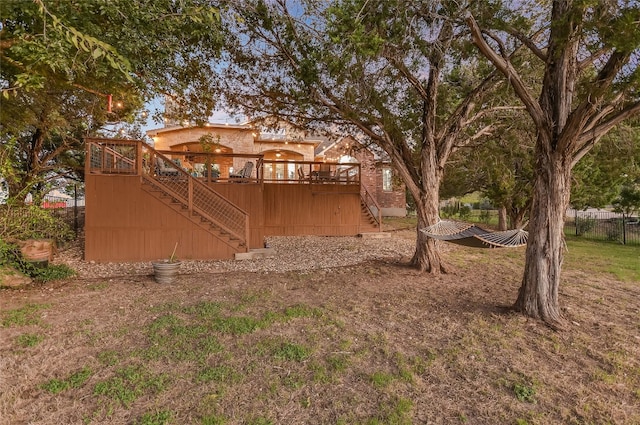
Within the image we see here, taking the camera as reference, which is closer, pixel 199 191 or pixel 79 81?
pixel 79 81

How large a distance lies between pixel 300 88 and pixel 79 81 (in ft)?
12.6

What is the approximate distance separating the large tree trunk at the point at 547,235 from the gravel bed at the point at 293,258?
401 cm

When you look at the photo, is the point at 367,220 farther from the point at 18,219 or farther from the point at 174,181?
the point at 18,219

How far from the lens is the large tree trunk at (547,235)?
4227 millimetres

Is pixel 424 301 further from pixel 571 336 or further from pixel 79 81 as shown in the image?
pixel 79 81

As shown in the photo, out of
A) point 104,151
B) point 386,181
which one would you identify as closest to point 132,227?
point 104,151

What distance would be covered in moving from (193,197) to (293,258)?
2.89 m

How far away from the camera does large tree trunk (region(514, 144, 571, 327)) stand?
423 cm

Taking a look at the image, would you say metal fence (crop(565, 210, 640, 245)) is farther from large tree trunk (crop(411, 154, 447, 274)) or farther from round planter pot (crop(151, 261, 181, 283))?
round planter pot (crop(151, 261, 181, 283))

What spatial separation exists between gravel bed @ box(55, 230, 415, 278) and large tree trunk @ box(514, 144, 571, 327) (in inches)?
158

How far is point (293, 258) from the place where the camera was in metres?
8.51

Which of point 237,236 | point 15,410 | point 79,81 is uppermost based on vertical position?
point 79,81

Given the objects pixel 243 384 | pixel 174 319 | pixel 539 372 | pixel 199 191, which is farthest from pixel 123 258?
pixel 539 372

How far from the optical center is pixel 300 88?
679 cm
